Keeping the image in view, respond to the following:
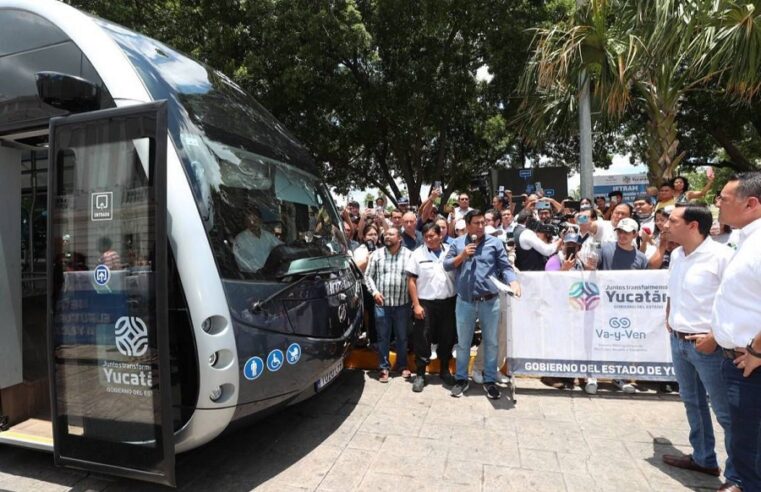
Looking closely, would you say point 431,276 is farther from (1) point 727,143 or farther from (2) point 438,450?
(1) point 727,143

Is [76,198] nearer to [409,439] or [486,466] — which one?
[409,439]

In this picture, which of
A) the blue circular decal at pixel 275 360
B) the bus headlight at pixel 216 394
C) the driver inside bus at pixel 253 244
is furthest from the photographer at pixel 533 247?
the bus headlight at pixel 216 394

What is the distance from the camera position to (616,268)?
514 cm

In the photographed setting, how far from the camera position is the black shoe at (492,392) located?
15.7 ft

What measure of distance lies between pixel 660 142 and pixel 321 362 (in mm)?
6845

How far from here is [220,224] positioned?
3.21 metres

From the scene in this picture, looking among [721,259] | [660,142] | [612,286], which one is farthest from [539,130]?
[721,259]

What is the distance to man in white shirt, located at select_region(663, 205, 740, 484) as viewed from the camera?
121 inches

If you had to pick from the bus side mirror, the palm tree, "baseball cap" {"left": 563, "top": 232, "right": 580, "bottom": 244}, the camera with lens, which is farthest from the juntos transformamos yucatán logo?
the palm tree

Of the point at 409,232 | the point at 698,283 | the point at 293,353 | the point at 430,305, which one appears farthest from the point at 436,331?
the point at 698,283

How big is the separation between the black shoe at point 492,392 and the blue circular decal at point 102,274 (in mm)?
3646

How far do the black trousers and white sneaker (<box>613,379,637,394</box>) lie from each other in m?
1.79

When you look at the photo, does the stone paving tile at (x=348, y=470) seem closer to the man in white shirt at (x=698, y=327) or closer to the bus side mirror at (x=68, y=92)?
the man in white shirt at (x=698, y=327)

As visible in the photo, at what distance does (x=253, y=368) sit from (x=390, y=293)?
241cm
